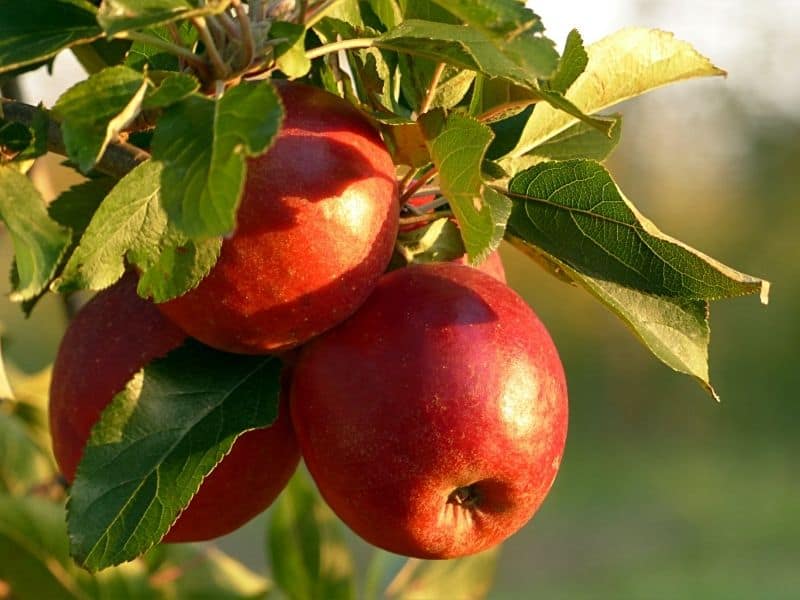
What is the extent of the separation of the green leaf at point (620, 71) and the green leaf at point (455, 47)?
6.1 inches

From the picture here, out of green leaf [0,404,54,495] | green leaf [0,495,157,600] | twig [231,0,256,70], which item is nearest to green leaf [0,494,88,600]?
green leaf [0,495,157,600]

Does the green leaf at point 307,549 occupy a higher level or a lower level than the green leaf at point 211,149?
lower

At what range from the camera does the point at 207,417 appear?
24.8 inches

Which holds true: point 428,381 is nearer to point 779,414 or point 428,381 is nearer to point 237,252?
point 237,252

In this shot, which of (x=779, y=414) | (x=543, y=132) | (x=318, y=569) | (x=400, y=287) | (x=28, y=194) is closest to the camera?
(x=28, y=194)

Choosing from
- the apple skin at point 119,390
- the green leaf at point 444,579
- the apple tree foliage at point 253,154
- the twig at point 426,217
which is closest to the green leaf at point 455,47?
the apple tree foliage at point 253,154

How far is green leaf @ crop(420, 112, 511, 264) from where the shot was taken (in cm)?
55

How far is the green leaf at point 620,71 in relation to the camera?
718 millimetres

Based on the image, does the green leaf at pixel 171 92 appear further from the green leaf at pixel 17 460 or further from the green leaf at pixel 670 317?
the green leaf at pixel 17 460

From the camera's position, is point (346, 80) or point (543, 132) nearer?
point (346, 80)

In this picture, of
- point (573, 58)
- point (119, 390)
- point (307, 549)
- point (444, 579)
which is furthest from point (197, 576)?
point (573, 58)

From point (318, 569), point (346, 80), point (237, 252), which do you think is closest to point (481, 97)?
point (346, 80)

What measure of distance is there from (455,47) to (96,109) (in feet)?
0.62

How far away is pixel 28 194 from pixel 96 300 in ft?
0.53
